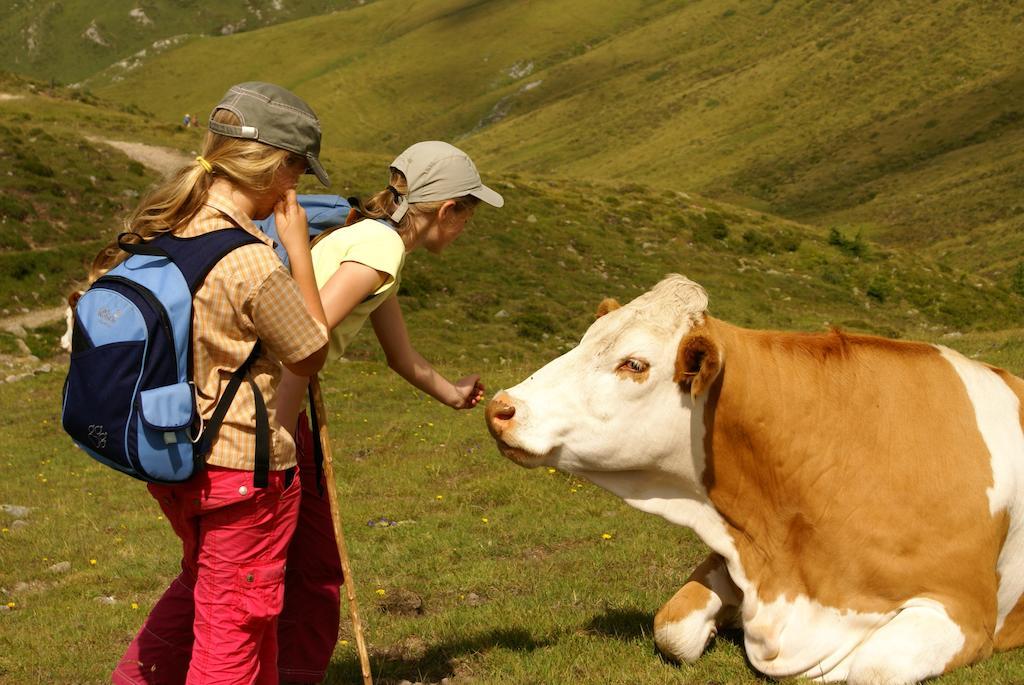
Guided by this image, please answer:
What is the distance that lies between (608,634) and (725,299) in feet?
73.8

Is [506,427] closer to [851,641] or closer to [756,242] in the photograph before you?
[851,641]

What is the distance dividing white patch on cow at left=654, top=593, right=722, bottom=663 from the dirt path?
2973 cm

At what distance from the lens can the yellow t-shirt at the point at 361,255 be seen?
4.63 m

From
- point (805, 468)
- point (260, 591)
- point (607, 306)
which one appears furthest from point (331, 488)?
point (805, 468)

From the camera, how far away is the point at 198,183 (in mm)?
4094

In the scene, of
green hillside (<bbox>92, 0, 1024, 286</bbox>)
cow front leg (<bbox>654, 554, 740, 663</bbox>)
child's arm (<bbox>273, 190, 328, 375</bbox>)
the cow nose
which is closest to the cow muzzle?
the cow nose

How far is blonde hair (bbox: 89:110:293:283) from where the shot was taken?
13.4 feet

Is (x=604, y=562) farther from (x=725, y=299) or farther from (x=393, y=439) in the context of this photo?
(x=725, y=299)

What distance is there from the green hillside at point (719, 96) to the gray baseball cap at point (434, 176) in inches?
2061

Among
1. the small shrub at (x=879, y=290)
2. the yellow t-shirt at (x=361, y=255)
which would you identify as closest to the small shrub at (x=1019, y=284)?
the small shrub at (x=879, y=290)

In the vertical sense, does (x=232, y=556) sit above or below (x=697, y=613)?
above

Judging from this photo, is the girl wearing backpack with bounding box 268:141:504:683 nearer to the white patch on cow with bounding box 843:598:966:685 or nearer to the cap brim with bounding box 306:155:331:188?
the cap brim with bounding box 306:155:331:188

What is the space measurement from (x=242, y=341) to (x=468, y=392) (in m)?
1.65

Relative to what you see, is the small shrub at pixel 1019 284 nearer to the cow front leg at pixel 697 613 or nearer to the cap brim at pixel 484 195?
the cow front leg at pixel 697 613
